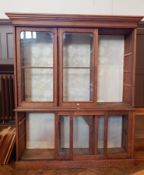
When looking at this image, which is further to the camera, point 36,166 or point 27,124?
point 27,124

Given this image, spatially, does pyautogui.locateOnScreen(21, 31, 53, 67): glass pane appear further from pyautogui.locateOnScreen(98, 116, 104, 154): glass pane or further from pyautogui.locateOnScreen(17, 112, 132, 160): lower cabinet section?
pyautogui.locateOnScreen(98, 116, 104, 154): glass pane

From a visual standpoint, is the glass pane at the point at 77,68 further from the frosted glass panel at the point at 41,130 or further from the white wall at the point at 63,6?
the white wall at the point at 63,6

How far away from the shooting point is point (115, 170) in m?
2.15

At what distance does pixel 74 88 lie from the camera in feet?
7.62

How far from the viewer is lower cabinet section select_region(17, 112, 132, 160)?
2207 mm

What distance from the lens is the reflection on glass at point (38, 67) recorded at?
7.22 ft

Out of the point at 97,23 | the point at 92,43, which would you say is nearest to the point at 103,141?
the point at 92,43

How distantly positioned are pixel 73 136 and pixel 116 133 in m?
0.55

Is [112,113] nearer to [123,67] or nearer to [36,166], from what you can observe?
[123,67]

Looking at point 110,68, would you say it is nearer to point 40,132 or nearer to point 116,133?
point 116,133

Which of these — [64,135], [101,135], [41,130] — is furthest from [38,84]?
[101,135]

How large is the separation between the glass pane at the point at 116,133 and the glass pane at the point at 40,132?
0.70 meters

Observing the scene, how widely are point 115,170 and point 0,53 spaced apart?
2026 mm

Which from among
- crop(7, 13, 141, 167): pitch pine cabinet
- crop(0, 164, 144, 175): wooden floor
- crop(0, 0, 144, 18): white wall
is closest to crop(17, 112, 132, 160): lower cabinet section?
crop(7, 13, 141, 167): pitch pine cabinet
